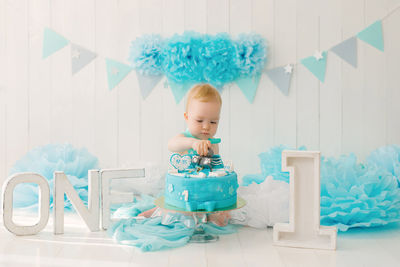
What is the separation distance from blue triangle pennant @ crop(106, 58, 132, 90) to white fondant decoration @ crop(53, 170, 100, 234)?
1.05 metres

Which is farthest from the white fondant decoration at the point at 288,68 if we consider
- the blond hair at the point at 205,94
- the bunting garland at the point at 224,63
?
the blond hair at the point at 205,94

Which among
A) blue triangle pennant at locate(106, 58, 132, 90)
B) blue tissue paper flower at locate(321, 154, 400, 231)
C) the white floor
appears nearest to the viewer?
the white floor

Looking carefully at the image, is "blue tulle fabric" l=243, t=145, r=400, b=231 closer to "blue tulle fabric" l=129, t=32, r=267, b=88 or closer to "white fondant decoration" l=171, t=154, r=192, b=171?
"white fondant decoration" l=171, t=154, r=192, b=171

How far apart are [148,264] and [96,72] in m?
1.73

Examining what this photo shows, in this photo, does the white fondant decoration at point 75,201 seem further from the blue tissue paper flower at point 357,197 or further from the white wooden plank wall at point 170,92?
the blue tissue paper flower at point 357,197

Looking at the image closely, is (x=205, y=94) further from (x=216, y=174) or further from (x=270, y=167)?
(x=270, y=167)

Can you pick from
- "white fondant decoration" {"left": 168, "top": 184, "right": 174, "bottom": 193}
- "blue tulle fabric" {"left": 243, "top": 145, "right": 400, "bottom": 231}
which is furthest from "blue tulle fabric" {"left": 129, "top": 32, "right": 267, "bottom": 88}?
"white fondant decoration" {"left": 168, "top": 184, "right": 174, "bottom": 193}

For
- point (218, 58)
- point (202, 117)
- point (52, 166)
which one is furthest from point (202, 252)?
point (218, 58)

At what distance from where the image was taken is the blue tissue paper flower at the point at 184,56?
2.65 m

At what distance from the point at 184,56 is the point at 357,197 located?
53.9 inches

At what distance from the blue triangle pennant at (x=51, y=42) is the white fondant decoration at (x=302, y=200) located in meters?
1.91

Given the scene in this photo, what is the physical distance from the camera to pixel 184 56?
8.66ft

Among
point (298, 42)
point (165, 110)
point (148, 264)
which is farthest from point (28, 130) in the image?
point (298, 42)

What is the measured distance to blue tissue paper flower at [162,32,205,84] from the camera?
8.70 ft
